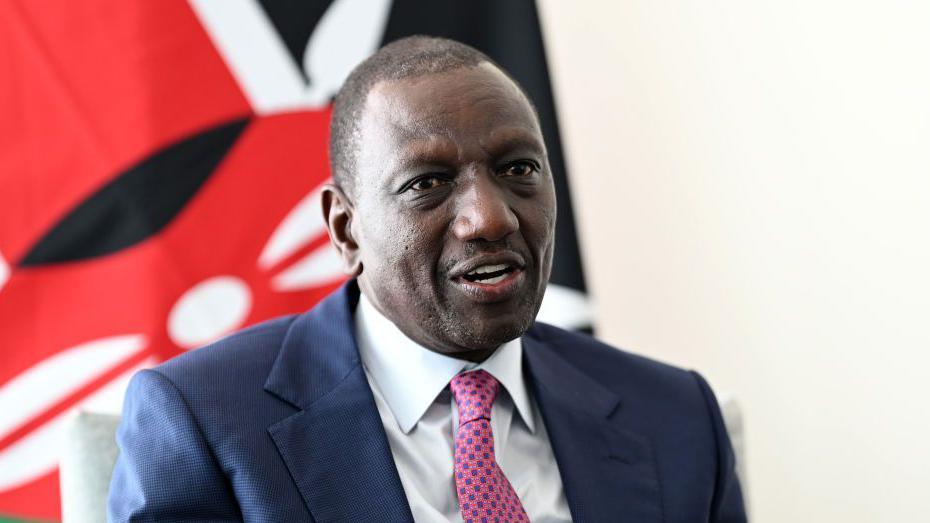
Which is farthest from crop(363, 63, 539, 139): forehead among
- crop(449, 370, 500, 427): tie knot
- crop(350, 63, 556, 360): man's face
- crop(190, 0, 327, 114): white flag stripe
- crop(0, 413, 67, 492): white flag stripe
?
crop(0, 413, 67, 492): white flag stripe

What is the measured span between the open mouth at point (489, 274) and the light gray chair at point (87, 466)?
0.68m

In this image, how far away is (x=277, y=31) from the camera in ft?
9.25

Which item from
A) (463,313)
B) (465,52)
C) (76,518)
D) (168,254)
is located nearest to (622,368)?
(463,313)

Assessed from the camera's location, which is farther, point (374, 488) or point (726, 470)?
point (726, 470)

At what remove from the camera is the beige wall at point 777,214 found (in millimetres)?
2971

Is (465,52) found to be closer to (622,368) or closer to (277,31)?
(622,368)

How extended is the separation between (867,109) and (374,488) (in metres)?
2.00

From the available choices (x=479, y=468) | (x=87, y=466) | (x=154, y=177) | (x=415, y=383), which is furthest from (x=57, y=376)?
(x=479, y=468)

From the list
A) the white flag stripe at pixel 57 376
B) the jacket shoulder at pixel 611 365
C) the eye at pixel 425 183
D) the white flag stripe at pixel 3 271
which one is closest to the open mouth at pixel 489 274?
the eye at pixel 425 183

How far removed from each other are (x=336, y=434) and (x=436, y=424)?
179mm

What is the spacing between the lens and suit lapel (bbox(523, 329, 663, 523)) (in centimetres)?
182

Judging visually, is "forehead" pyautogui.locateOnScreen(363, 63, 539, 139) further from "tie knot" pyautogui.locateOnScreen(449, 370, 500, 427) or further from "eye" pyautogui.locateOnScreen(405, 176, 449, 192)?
"tie knot" pyautogui.locateOnScreen(449, 370, 500, 427)

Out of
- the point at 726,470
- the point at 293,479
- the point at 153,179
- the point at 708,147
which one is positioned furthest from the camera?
the point at 708,147

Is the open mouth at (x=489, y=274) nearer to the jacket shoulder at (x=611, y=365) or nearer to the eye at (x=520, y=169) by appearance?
the eye at (x=520, y=169)
